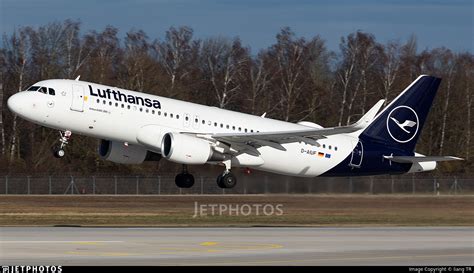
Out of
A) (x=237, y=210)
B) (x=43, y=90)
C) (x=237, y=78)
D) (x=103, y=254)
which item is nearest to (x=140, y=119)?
(x=43, y=90)

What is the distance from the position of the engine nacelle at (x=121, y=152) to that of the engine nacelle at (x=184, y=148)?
234 cm

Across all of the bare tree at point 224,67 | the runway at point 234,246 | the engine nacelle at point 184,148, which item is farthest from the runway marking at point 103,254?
the bare tree at point 224,67

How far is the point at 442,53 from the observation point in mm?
108688

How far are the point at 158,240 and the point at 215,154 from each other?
48.5ft

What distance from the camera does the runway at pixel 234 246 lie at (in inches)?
1107

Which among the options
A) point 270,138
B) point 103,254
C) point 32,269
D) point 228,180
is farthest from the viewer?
point 228,180

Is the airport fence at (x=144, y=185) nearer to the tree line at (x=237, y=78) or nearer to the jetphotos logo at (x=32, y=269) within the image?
the tree line at (x=237, y=78)

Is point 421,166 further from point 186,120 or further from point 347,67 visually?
point 347,67

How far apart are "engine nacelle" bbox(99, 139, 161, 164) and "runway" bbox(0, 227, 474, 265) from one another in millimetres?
9164

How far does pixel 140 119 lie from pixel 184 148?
2.26 meters

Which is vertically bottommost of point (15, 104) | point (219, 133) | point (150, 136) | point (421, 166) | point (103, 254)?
point (103, 254)

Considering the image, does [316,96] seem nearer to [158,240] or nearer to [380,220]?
[380,220]

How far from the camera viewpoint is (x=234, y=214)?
53281 mm

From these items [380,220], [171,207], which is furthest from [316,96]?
[380,220]
